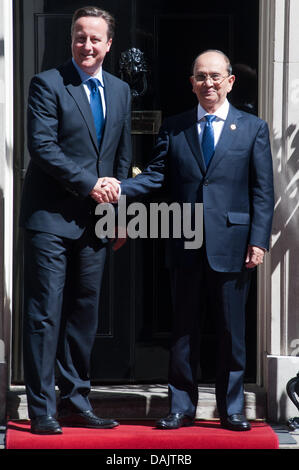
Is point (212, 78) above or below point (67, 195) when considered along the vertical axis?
above

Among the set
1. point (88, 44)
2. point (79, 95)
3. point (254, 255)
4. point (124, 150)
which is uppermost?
point (88, 44)

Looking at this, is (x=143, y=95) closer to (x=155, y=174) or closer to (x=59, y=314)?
(x=155, y=174)

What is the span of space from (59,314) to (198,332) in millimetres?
812

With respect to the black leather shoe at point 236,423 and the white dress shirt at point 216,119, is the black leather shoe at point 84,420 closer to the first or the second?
the black leather shoe at point 236,423

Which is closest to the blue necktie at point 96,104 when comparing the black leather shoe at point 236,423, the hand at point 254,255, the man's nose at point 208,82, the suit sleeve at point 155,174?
the suit sleeve at point 155,174

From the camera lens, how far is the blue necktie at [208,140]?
5.42m

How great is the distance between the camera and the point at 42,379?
208 inches

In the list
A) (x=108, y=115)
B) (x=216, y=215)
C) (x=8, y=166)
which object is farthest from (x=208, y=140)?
(x=8, y=166)

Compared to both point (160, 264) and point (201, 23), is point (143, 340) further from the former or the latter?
point (201, 23)

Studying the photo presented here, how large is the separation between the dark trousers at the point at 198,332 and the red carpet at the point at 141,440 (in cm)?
22

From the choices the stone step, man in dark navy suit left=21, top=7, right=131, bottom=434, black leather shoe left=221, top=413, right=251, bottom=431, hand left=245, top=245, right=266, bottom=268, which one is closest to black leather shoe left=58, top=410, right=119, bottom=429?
man in dark navy suit left=21, top=7, right=131, bottom=434

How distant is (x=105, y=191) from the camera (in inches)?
207

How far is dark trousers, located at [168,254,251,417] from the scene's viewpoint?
543 cm
